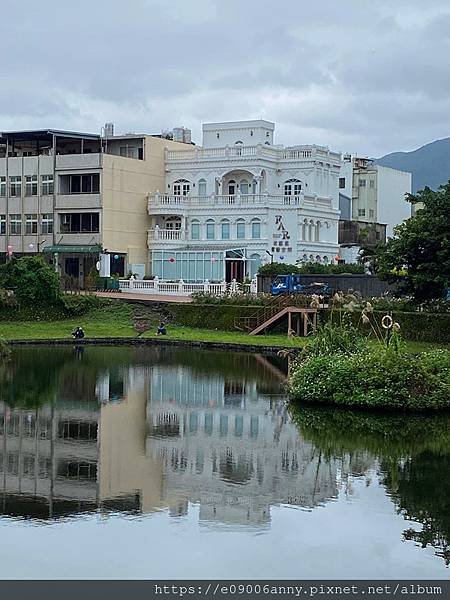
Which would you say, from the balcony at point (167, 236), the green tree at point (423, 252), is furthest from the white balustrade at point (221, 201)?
the green tree at point (423, 252)

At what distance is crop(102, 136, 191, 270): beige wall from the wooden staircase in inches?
823

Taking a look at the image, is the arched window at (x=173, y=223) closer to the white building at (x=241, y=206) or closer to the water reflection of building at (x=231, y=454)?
the white building at (x=241, y=206)

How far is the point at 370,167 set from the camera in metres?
92.2

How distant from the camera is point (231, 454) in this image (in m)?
22.4

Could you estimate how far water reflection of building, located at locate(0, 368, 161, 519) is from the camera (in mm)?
17906

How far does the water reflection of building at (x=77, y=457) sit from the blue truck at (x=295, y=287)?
24114 mm

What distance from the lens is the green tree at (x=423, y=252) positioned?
140 ft

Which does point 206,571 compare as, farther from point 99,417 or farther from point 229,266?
point 229,266

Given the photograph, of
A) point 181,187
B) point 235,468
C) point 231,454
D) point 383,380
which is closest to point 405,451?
point 231,454

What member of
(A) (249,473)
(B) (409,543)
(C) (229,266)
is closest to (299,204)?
(C) (229,266)

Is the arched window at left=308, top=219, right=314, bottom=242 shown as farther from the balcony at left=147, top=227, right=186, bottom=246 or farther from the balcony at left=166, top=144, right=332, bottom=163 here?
the balcony at left=147, top=227, right=186, bottom=246

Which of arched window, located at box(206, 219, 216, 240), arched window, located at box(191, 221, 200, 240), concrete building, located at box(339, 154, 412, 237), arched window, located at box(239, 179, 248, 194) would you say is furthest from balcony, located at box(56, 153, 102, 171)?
concrete building, located at box(339, 154, 412, 237)

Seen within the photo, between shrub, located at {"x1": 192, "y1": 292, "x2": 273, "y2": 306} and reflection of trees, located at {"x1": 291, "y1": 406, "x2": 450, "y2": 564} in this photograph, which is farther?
shrub, located at {"x1": 192, "y1": 292, "x2": 273, "y2": 306}
